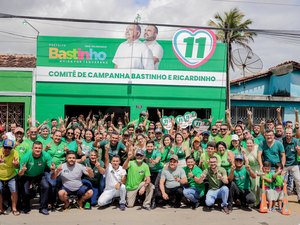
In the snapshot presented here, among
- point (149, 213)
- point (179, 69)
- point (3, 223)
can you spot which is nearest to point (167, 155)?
point (149, 213)

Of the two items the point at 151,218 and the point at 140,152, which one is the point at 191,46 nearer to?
the point at 140,152

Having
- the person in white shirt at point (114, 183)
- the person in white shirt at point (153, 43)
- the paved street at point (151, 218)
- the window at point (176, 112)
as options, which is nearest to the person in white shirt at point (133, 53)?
the person in white shirt at point (153, 43)

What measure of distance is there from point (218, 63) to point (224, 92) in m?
1.21

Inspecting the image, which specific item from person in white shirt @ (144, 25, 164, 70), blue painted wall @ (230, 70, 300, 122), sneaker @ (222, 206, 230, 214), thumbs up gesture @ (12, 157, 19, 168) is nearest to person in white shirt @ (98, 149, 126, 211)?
thumbs up gesture @ (12, 157, 19, 168)

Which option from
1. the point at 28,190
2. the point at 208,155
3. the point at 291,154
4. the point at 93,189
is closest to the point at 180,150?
the point at 208,155

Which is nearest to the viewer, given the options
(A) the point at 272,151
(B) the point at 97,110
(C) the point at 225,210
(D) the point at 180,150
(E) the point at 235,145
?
(C) the point at 225,210

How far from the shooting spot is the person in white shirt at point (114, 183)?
674 cm

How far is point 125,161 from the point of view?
7023 millimetres

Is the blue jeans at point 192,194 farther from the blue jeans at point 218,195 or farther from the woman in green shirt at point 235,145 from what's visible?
the woman in green shirt at point 235,145

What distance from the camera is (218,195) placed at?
6691mm

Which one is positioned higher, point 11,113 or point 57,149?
point 11,113

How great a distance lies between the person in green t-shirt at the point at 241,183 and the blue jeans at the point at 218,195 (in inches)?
5.6

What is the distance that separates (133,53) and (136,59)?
0.87 feet

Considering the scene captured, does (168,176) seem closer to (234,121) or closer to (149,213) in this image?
(149,213)
